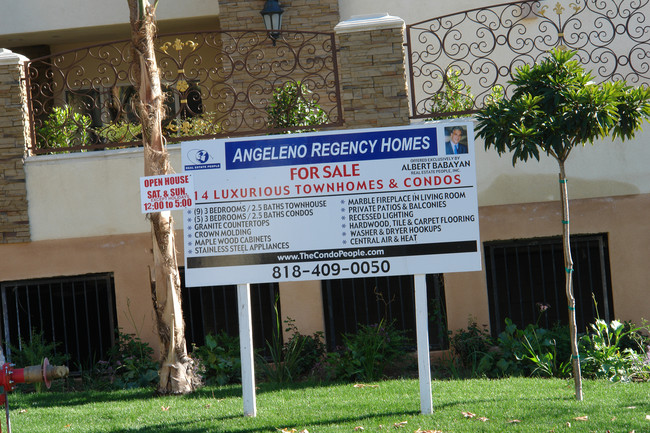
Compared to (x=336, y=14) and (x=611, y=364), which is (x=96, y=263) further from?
(x=611, y=364)

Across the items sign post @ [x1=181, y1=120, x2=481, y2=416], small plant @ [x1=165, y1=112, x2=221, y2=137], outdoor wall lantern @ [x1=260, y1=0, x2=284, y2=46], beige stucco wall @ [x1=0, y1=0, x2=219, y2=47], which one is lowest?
sign post @ [x1=181, y1=120, x2=481, y2=416]

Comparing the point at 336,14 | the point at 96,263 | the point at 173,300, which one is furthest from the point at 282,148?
the point at 336,14

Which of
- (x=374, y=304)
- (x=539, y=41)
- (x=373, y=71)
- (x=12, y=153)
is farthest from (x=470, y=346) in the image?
(x=12, y=153)

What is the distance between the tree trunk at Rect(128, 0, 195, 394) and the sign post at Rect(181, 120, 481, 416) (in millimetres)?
1318

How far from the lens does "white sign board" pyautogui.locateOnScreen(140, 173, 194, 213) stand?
7.22 meters

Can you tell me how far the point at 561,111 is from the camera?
7.18 meters

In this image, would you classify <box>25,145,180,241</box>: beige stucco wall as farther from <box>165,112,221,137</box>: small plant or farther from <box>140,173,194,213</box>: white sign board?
<box>140,173,194,213</box>: white sign board

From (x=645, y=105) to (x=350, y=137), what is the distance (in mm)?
2893

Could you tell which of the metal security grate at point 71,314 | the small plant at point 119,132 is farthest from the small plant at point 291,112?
the metal security grate at point 71,314

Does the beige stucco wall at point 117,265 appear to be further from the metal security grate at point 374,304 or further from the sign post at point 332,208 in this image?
the sign post at point 332,208

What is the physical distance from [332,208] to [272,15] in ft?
19.3

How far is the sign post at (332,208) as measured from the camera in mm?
7055

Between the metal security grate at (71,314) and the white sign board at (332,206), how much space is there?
375 centimetres

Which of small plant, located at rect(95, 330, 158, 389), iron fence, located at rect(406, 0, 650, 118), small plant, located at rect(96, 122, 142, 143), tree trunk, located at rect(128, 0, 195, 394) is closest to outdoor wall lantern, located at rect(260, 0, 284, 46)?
iron fence, located at rect(406, 0, 650, 118)
